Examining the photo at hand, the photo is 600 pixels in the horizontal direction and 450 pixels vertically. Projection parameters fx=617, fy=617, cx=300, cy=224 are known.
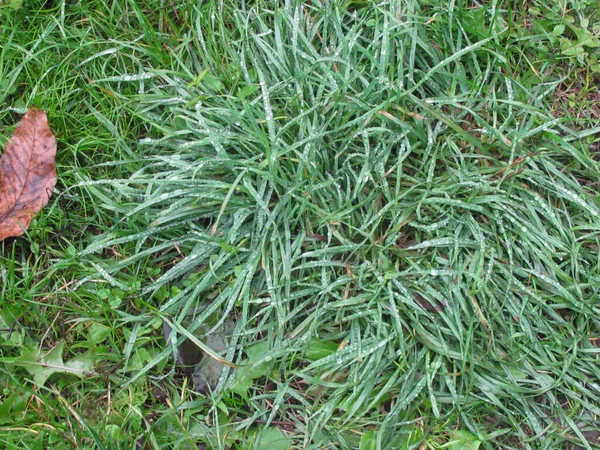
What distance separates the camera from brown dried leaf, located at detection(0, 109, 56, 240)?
215 cm

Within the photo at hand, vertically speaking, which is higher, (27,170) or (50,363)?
(27,170)

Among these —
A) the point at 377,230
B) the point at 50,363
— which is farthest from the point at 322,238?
the point at 50,363

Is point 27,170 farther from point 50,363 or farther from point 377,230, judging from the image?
point 377,230

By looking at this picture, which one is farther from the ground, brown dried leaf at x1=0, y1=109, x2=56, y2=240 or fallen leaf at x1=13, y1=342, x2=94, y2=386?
brown dried leaf at x1=0, y1=109, x2=56, y2=240

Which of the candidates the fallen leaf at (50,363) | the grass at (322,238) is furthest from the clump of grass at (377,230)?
the fallen leaf at (50,363)

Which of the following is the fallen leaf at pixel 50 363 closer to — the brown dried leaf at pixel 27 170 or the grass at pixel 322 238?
the grass at pixel 322 238

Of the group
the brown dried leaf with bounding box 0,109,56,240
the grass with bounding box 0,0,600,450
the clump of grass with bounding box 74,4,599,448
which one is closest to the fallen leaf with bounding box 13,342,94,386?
the grass with bounding box 0,0,600,450

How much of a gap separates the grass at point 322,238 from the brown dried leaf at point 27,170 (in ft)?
0.18

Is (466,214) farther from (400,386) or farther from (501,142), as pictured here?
(400,386)

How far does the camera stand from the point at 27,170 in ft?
7.13

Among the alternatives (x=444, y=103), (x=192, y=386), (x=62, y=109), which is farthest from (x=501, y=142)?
(x=62, y=109)

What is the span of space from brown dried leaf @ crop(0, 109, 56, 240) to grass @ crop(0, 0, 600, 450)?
5 cm

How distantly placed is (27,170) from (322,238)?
1.07 m

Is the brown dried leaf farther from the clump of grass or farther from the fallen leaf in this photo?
the fallen leaf
